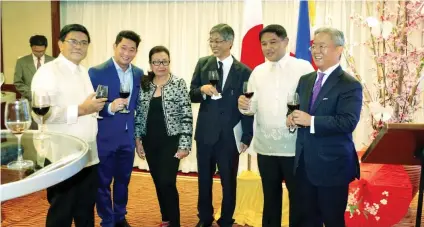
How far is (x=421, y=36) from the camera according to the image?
4.98m

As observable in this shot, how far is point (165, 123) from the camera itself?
3438 millimetres

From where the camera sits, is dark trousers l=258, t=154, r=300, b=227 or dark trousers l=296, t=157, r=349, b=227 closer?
dark trousers l=296, t=157, r=349, b=227

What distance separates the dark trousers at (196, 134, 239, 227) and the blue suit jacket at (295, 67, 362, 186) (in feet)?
3.06

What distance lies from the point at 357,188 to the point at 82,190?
2.21 meters

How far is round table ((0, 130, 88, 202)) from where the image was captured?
4.55 ft

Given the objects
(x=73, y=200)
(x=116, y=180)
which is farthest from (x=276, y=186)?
(x=73, y=200)

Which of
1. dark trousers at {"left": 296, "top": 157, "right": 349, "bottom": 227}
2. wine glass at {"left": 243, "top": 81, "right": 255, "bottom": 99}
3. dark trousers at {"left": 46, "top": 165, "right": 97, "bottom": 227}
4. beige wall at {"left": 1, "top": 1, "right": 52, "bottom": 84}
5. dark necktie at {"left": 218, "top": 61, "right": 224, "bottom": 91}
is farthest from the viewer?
beige wall at {"left": 1, "top": 1, "right": 52, "bottom": 84}

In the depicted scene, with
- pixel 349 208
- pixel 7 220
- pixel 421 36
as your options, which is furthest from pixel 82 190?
pixel 421 36

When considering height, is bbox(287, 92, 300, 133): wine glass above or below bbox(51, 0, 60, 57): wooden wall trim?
below

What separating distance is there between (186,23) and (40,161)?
4.20 m

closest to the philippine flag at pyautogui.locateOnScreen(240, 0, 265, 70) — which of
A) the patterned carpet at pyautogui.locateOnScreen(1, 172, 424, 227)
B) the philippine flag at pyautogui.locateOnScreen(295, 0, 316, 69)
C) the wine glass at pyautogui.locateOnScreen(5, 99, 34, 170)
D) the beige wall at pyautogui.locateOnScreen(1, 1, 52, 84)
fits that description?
the philippine flag at pyautogui.locateOnScreen(295, 0, 316, 69)

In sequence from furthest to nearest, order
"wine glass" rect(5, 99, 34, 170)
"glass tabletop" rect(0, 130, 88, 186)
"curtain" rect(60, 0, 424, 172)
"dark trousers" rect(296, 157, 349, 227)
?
"curtain" rect(60, 0, 424, 172)
"dark trousers" rect(296, 157, 349, 227)
"wine glass" rect(5, 99, 34, 170)
"glass tabletop" rect(0, 130, 88, 186)

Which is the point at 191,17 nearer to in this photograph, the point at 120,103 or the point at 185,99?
the point at 185,99

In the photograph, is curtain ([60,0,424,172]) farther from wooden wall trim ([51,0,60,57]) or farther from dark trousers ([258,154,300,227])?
dark trousers ([258,154,300,227])
